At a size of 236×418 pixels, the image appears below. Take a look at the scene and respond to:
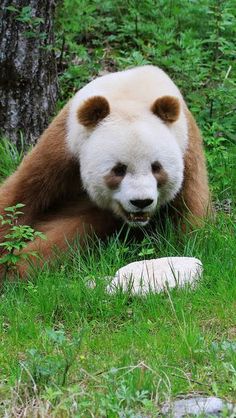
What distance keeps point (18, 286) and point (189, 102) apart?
10.8 ft

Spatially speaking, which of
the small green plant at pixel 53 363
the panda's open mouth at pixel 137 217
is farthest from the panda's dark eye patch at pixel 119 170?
the small green plant at pixel 53 363

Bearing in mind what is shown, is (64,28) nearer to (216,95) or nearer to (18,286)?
(216,95)

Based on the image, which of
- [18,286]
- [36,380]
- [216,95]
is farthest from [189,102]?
[36,380]

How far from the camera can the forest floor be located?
13.1 ft

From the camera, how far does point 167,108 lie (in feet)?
19.0

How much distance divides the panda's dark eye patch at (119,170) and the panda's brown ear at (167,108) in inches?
16.7

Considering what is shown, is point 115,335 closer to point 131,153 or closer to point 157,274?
point 157,274

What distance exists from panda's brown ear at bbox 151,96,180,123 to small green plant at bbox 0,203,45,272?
3.43ft

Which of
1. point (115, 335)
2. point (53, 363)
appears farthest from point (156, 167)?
point (53, 363)

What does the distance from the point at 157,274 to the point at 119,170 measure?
709mm

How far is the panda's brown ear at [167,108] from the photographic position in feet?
18.9

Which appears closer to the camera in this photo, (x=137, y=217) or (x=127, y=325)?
(x=127, y=325)

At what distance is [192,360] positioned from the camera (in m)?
4.41

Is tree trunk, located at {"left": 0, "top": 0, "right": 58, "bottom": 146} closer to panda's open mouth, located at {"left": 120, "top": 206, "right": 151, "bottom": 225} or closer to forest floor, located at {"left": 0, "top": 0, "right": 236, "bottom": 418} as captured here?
forest floor, located at {"left": 0, "top": 0, "right": 236, "bottom": 418}
